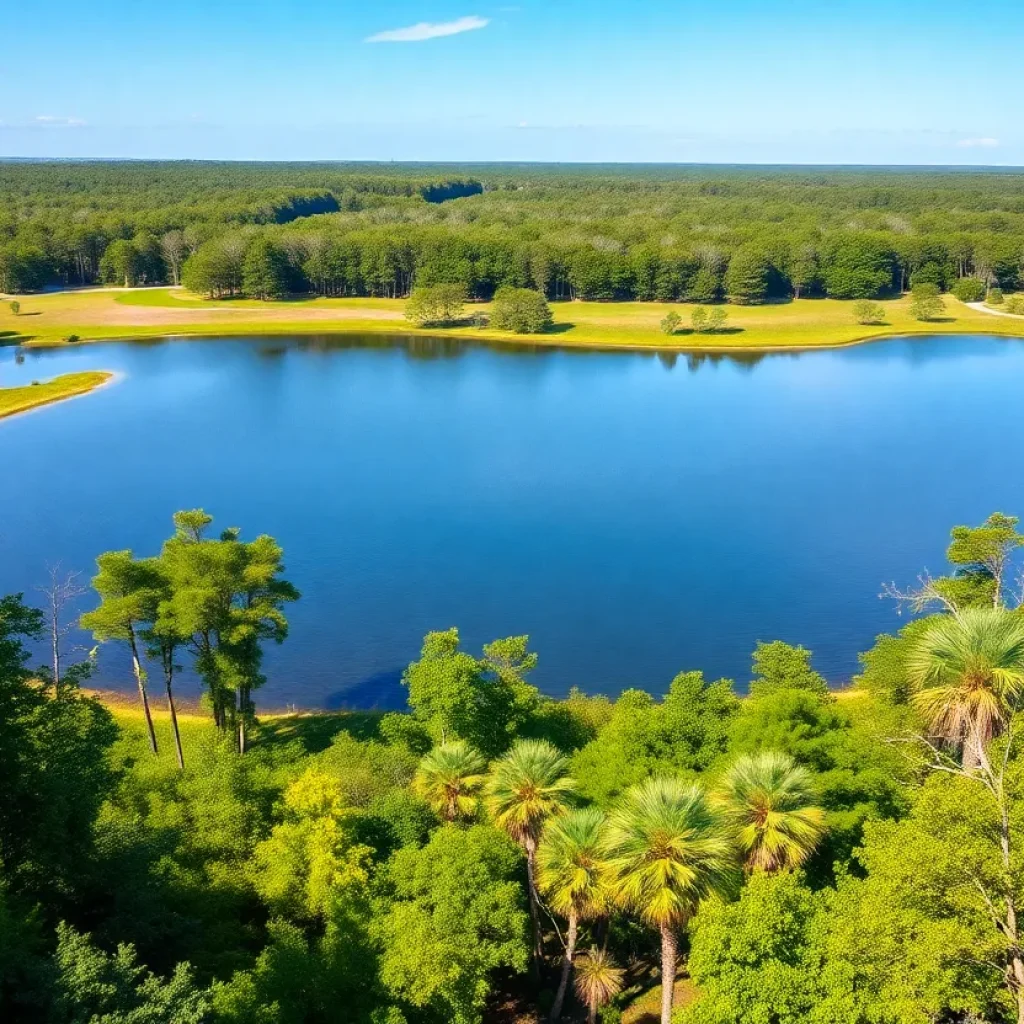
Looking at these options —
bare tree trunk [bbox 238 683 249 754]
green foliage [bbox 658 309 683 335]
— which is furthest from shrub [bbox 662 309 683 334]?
bare tree trunk [bbox 238 683 249 754]

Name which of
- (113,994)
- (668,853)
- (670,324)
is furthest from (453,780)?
(670,324)

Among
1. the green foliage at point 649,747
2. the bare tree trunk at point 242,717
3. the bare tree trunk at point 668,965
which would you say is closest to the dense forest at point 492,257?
the bare tree trunk at point 242,717

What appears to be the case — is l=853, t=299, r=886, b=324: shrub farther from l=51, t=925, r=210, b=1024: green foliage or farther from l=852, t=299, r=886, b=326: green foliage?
l=51, t=925, r=210, b=1024: green foliage

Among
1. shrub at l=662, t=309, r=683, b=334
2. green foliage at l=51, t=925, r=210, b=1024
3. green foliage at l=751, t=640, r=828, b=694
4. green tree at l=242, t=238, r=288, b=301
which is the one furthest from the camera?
green tree at l=242, t=238, r=288, b=301

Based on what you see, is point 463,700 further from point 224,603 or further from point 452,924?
point 224,603

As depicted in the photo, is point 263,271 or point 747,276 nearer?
point 263,271

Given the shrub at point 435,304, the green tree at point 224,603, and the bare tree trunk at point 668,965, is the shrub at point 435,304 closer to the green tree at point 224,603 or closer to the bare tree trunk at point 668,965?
the green tree at point 224,603

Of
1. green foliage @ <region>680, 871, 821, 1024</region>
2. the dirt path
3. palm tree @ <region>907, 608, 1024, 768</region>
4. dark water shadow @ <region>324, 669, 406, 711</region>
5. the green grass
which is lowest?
dark water shadow @ <region>324, 669, 406, 711</region>
